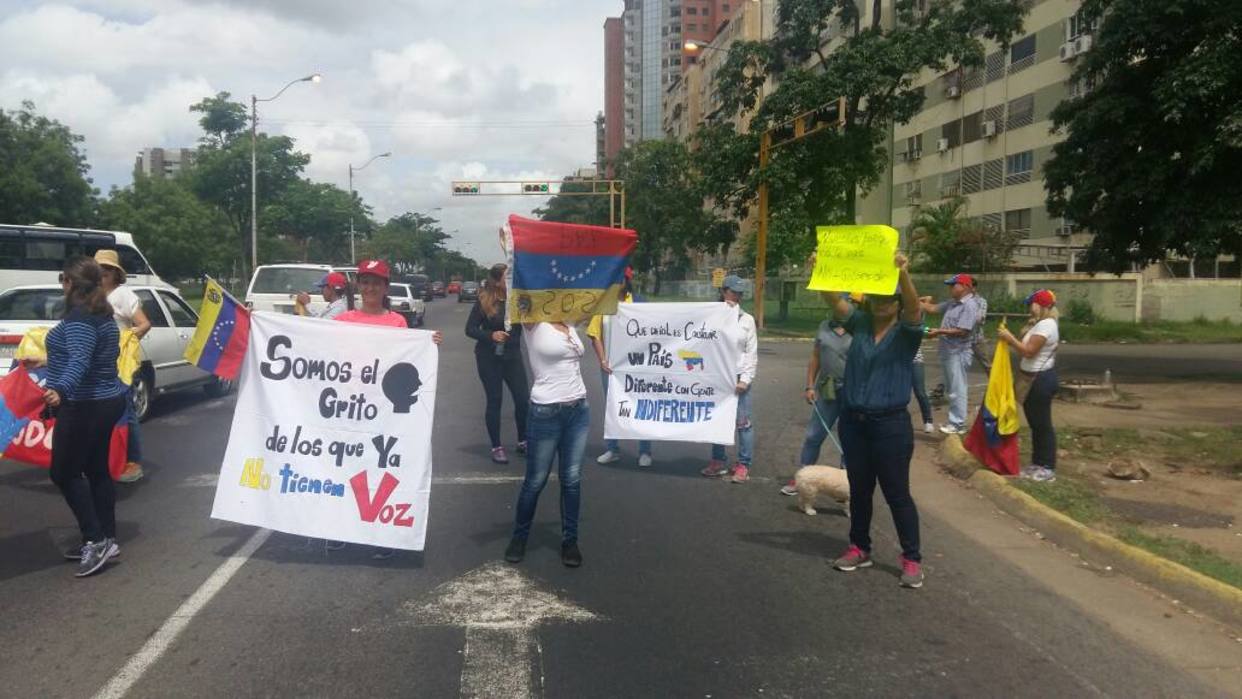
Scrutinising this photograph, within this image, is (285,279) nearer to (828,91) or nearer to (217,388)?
(217,388)

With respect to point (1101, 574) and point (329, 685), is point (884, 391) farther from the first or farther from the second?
point (329, 685)

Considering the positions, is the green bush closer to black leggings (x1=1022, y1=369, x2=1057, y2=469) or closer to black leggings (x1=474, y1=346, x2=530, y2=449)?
black leggings (x1=1022, y1=369, x2=1057, y2=469)

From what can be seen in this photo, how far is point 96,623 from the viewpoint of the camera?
479 centimetres

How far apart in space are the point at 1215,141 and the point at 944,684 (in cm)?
1359

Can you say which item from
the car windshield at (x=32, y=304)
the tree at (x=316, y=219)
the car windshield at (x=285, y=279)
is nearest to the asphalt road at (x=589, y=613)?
the car windshield at (x=32, y=304)

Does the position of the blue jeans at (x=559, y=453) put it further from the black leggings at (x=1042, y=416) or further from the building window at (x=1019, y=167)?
the building window at (x=1019, y=167)

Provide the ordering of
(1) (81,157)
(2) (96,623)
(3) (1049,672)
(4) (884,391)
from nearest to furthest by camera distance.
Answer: (3) (1049,672) < (2) (96,623) < (4) (884,391) < (1) (81,157)

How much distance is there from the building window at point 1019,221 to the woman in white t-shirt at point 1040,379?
3809 cm

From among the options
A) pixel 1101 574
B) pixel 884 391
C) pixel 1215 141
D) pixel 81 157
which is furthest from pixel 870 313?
pixel 81 157

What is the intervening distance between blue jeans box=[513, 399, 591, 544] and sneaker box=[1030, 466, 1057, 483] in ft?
14.3

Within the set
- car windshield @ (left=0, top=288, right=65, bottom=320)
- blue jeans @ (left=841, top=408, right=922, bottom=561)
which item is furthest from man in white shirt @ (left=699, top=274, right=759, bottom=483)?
car windshield @ (left=0, top=288, right=65, bottom=320)

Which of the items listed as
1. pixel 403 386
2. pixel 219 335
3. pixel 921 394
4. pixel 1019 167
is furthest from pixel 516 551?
pixel 1019 167

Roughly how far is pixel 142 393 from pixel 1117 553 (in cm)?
992

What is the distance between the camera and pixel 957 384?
10438mm
